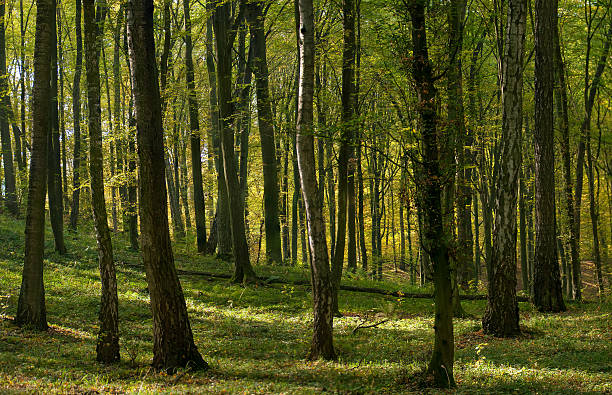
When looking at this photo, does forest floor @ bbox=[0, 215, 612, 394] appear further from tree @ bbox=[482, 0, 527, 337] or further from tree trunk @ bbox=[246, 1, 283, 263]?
tree trunk @ bbox=[246, 1, 283, 263]

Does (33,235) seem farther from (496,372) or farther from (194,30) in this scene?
(194,30)

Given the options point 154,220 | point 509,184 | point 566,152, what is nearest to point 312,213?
point 154,220

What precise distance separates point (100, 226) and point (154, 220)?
4.14 ft

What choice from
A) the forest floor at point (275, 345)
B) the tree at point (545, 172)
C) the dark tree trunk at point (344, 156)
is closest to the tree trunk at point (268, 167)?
the forest floor at point (275, 345)

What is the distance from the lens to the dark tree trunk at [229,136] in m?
14.7

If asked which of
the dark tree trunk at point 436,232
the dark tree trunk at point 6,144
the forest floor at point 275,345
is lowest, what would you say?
the forest floor at point 275,345

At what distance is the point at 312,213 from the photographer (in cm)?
843

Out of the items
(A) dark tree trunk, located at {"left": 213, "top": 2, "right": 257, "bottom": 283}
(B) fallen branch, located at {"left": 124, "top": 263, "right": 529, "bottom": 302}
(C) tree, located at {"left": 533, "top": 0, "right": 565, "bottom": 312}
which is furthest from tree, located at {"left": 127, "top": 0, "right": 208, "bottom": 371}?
(C) tree, located at {"left": 533, "top": 0, "right": 565, "bottom": 312}

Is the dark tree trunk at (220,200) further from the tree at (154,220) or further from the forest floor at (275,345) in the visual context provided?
the tree at (154,220)

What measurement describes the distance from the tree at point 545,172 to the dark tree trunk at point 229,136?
8.31 metres

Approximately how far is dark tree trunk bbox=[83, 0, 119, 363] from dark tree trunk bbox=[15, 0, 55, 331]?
2.13 meters

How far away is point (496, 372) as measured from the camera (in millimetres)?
7203

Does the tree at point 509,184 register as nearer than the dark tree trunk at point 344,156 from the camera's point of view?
Yes

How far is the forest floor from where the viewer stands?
254 inches
